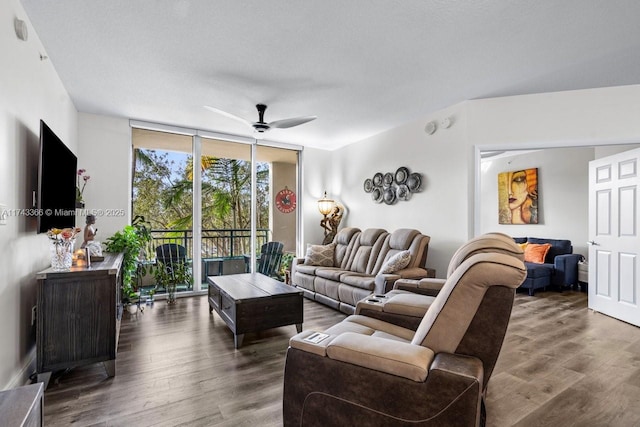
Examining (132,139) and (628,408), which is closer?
(628,408)

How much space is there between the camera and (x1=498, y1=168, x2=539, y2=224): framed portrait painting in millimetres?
6250

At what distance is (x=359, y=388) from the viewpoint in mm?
1325

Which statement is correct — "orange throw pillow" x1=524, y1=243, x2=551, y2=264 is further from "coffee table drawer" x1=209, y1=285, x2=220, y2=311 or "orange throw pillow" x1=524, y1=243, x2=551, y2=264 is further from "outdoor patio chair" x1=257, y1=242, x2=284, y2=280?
"coffee table drawer" x1=209, y1=285, x2=220, y2=311

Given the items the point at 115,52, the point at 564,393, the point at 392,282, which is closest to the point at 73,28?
the point at 115,52

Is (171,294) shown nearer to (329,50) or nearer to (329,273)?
(329,273)

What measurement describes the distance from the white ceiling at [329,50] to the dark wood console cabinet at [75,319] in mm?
1826

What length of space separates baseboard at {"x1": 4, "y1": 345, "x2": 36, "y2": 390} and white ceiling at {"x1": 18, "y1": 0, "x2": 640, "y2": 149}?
249 centimetres

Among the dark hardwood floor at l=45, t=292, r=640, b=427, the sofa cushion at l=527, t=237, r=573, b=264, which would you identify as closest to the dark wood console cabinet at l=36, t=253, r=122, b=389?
the dark hardwood floor at l=45, t=292, r=640, b=427

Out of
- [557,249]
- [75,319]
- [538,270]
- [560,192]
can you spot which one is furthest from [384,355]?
[560,192]

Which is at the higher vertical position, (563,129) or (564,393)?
(563,129)

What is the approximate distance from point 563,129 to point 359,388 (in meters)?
3.68

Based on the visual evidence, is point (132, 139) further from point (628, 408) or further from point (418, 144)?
point (628, 408)

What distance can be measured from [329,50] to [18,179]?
2494mm

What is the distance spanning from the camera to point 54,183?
256 centimetres
